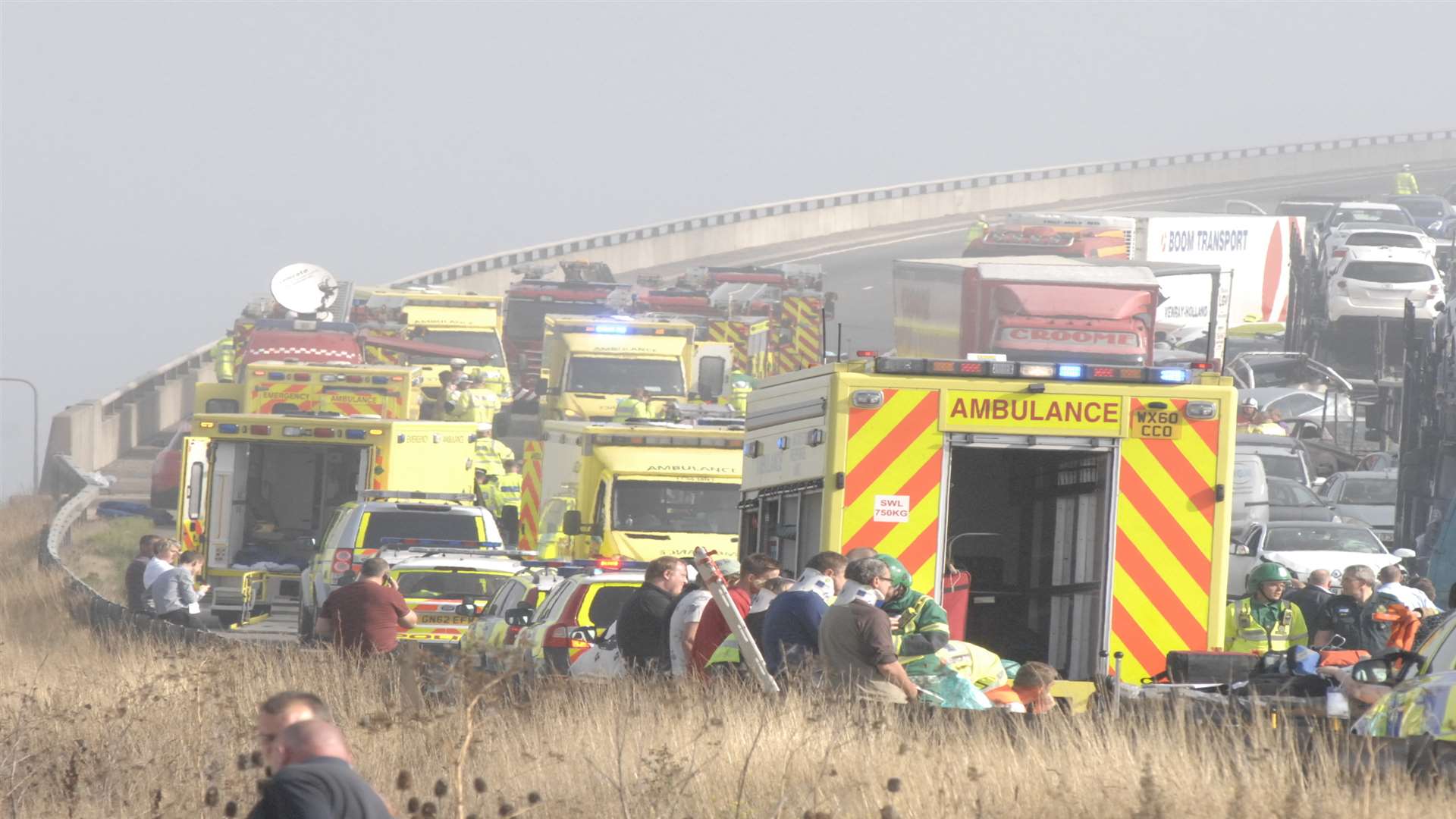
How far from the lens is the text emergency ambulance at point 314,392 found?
27.6m

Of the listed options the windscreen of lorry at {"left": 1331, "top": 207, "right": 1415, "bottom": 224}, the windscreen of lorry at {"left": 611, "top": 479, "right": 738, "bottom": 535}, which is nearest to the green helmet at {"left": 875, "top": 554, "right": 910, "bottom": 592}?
the windscreen of lorry at {"left": 611, "top": 479, "right": 738, "bottom": 535}

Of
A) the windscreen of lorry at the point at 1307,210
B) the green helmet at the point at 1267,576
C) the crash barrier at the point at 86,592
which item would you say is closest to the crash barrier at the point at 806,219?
the crash barrier at the point at 86,592

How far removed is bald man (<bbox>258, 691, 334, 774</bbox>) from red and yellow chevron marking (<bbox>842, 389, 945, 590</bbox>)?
7121 millimetres

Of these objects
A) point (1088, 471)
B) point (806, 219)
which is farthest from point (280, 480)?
point (806, 219)

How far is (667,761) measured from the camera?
29.8ft

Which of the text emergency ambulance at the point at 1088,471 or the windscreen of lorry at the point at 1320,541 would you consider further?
the windscreen of lorry at the point at 1320,541

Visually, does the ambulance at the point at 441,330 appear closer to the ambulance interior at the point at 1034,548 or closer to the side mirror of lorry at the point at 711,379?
the side mirror of lorry at the point at 711,379

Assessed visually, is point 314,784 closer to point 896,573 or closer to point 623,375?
point 896,573

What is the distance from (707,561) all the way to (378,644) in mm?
5526

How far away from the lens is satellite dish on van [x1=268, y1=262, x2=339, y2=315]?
123 feet

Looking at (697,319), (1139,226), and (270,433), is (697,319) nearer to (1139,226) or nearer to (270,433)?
(1139,226)

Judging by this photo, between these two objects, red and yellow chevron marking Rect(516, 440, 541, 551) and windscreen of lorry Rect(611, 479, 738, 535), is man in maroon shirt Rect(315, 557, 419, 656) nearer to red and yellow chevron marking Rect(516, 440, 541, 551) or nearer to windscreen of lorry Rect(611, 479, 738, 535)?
windscreen of lorry Rect(611, 479, 738, 535)

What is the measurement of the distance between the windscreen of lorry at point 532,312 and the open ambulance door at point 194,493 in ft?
53.6

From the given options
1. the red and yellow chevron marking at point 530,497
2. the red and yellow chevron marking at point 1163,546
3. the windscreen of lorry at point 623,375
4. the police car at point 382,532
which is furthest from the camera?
the windscreen of lorry at point 623,375
